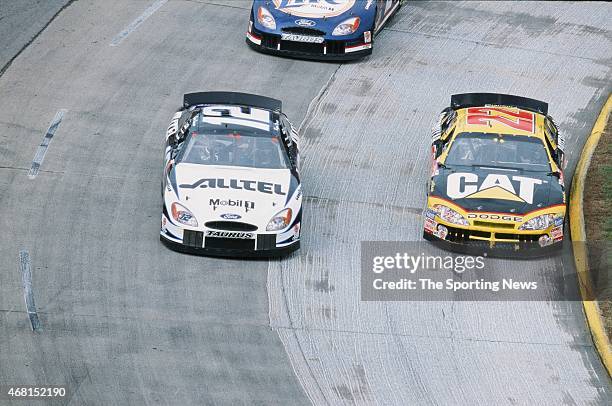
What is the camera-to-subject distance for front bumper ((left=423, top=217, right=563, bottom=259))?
16562mm

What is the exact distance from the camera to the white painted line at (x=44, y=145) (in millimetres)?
18266

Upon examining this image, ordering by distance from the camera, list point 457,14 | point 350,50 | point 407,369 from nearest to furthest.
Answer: point 407,369 → point 350,50 → point 457,14

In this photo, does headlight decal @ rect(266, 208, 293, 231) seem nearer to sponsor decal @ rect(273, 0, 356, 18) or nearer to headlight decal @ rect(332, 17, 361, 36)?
sponsor decal @ rect(273, 0, 356, 18)

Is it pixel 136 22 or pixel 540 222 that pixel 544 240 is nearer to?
pixel 540 222

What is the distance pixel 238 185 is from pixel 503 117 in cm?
396

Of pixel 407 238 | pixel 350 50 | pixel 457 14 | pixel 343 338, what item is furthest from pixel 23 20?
pixel 343 338

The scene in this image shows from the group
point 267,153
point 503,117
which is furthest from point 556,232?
point 267,153

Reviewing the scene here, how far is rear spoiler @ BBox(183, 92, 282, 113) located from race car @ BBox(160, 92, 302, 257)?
36cm

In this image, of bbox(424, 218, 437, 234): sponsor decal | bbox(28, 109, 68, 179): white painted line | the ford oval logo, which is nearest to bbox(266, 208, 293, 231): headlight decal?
bbox(424, 218, 437, 234): sponsor decal

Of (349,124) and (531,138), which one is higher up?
(531,138)

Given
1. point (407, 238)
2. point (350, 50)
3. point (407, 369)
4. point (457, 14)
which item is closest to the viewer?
point (407, 369)

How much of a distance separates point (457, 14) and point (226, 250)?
10812 mm

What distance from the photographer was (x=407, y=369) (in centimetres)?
1437

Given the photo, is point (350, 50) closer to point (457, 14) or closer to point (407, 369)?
point (457, 14)
